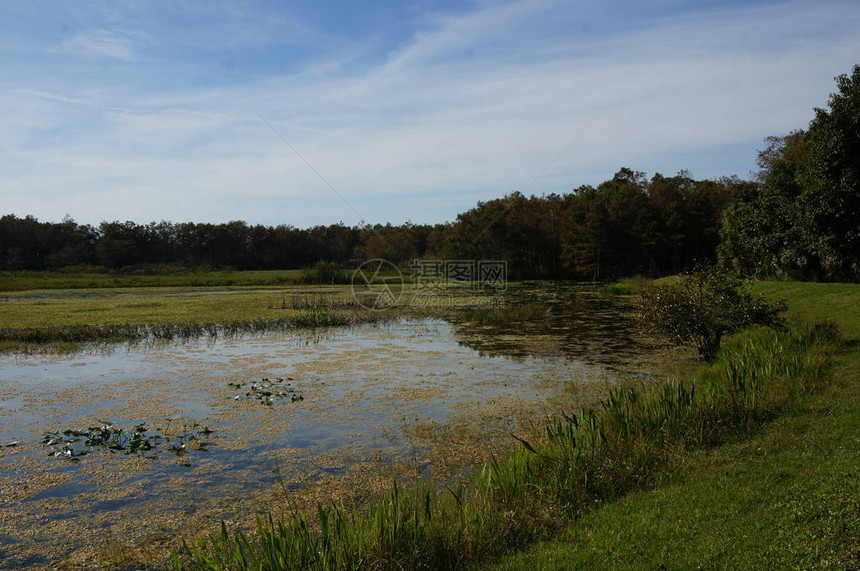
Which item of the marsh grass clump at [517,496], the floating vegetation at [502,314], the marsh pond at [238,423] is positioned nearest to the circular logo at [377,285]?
the floating vegetation at [502,314]

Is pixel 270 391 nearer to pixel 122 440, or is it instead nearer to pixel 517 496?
pixel 122 440

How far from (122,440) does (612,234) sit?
50650 millimetres

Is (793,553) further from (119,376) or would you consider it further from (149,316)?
(149,316)

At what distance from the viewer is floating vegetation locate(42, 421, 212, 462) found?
8242 millimetres

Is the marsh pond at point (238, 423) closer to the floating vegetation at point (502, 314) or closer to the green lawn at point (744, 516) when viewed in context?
the green lawn at point (744, 516)

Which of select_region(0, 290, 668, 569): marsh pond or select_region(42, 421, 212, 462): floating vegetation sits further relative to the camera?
select_region(42, 421, 212, 462): floating vegetation

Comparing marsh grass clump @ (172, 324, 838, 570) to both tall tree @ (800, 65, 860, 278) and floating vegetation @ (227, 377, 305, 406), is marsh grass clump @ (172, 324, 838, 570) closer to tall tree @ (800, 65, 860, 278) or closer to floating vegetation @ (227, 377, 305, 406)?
floating vegetation @ (227, 377, 305, 406)

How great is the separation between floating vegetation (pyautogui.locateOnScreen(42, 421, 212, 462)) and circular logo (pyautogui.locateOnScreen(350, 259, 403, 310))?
19639 mm

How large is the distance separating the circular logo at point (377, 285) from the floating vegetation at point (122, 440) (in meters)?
19.6

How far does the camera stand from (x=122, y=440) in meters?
8.70

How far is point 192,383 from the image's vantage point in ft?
41.4

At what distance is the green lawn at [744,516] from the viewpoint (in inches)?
171

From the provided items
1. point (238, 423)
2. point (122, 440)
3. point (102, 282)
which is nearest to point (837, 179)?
point (238, 423)

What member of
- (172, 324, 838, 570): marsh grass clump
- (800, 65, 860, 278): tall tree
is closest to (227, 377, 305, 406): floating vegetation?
(172, 324, 838, 570): marsh grass clump
